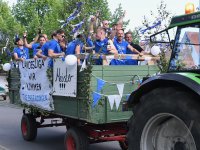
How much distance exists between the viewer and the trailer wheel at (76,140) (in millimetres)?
6048

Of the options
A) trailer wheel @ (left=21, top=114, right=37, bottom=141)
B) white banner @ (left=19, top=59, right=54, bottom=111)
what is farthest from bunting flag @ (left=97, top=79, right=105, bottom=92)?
trailer wheel @ (left=21, top=114, right=37, bottom=141)

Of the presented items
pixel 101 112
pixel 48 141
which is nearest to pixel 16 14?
pixel 48 141

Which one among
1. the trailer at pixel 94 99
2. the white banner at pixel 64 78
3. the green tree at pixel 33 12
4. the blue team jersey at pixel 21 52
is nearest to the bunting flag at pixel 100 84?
the trailer at pixel 94 99

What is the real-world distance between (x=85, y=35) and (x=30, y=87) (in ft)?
6.02

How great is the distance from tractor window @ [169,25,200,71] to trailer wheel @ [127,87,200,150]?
1.75 ft

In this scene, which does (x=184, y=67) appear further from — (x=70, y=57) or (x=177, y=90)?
(x=70, y=57)

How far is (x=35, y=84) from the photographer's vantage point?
746cm

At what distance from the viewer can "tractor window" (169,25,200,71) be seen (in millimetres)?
4215

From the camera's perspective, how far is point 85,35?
21.8 feet

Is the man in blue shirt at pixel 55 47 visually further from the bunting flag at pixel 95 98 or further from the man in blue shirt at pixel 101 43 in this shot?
the bunting flag at pixel 95 98

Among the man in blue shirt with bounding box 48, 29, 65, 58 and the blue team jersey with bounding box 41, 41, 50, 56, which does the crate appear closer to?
the man in blue shirt with bounding box 48, 29, 65, 58

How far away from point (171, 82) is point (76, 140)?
2.60 metres

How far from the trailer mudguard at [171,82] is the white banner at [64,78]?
1.86 metres

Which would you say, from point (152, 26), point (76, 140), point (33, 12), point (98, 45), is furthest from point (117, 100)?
point (33, 12)
